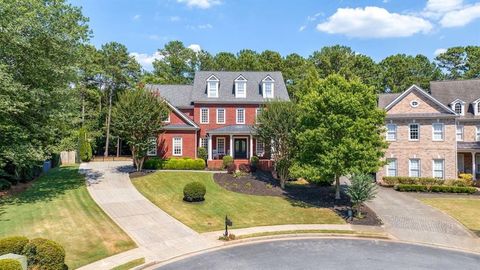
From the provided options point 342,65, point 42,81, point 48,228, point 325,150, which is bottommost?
point 48,228

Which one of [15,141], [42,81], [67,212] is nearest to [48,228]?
[67,212]

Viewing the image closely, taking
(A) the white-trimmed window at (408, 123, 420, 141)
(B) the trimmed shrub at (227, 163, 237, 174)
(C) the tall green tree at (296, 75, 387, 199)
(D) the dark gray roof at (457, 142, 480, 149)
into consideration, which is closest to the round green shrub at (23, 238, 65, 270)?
(C) the tall green tree at (296, 75, 387, 199)

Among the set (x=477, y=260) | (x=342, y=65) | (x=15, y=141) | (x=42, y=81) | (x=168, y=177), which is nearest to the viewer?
(x=477, y=260)

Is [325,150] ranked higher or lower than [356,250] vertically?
higher

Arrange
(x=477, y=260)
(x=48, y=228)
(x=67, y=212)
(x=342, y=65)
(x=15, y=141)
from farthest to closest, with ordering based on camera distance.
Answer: (x=342, y=65) → (x=15, y=141) → (x=67, y=212) → (x=48, y=228) → (x=477, y=260)

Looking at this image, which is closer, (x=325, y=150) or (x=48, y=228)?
(x=48, y=228)

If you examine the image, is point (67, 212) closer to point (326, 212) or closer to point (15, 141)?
point (15, 141)

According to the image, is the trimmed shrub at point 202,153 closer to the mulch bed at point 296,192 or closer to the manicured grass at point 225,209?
the mulch bed at point 296,192

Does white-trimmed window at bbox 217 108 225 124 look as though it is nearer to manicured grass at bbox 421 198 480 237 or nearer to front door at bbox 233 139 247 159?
front door at bbox 233 139 247 159
